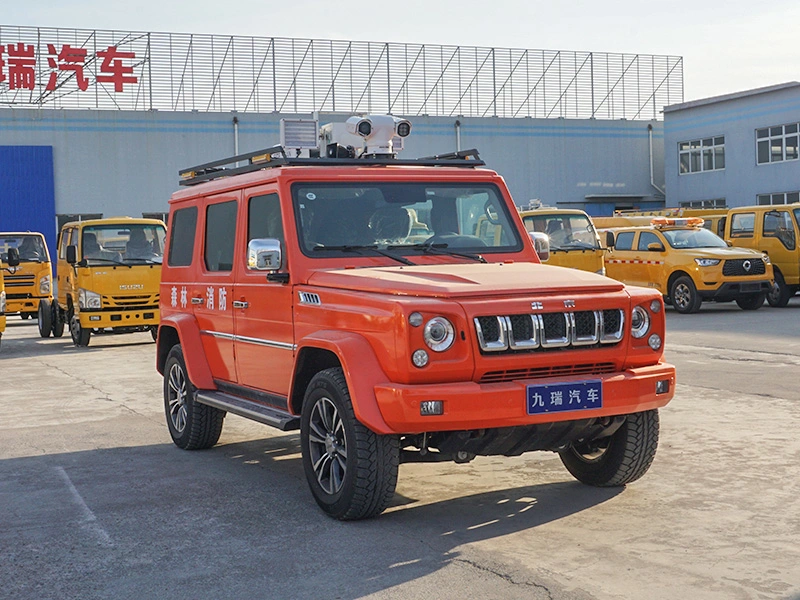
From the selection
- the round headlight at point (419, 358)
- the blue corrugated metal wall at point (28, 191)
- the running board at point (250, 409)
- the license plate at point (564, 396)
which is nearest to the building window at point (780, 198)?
the blue corrugated metal wall at point (28, 191)

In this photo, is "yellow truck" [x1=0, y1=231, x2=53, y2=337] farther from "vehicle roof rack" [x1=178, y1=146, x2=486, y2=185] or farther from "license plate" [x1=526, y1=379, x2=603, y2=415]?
"license plate" [x1=526, y1=379, x2=603, y2=415]

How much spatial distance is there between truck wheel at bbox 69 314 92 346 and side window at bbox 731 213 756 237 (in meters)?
13.9

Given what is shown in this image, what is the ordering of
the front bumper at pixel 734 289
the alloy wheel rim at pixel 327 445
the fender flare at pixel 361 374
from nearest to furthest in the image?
1. the fender flare at pixel 361 374
2. the alloy wheel rim at pixel 327 445
3. the front bumper at pixel 734 289

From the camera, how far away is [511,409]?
5.71 m

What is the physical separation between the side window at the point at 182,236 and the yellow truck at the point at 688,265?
11828 millimetres

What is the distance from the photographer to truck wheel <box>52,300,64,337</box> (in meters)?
21.0

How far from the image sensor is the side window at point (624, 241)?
918 inches

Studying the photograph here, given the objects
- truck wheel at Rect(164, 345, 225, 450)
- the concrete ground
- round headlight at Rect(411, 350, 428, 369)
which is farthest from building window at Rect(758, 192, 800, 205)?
round headlight at Rect(411, 350, 428, 369)

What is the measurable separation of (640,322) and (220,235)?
340 cm

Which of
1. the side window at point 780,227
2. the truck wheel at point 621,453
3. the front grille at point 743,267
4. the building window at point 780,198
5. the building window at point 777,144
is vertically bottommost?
the truck wheel at point 621,453

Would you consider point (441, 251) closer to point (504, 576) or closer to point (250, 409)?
point (250, 409)

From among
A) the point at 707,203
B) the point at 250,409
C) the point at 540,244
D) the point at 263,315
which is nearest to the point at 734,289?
the point at 540,244

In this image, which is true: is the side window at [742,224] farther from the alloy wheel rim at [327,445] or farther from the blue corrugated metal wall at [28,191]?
the blue corrugated metal wall at [28,191]

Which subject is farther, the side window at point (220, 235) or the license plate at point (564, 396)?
the side window at point (220, 235)
